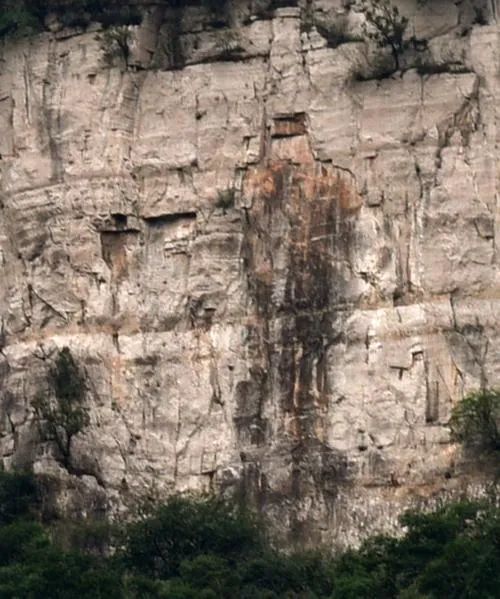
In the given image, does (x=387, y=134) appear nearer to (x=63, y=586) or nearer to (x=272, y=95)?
(x=272, y=95)

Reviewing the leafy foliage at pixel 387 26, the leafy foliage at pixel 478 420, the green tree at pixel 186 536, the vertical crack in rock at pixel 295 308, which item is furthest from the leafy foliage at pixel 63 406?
the leafy foliage at pixel 387 26

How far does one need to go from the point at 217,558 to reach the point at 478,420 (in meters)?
4.16

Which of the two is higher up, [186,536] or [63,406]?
[63,406]

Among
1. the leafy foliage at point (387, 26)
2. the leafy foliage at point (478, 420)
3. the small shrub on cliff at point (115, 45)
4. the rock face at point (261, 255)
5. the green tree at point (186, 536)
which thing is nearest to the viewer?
the leafy foliage at point (478, 420)

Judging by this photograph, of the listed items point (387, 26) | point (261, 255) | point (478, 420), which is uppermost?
point (387, 26)

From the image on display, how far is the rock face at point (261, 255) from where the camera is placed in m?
50.3

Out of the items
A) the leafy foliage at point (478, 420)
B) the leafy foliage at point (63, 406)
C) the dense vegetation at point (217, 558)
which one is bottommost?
the dense vegetation at point (217, 558)

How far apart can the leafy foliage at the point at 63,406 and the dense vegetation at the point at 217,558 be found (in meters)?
0.75

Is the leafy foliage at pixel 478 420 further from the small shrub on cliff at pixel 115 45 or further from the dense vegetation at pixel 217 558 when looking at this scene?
the small shrub on cliff at pixel 115 45

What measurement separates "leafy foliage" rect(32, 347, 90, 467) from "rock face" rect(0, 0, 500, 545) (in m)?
0.18

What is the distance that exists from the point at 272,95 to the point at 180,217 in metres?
2.28

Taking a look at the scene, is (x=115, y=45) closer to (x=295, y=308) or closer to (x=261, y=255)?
(x=261, y=255)

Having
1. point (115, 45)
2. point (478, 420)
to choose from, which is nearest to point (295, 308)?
point (478, 420)

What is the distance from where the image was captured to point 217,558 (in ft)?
163
